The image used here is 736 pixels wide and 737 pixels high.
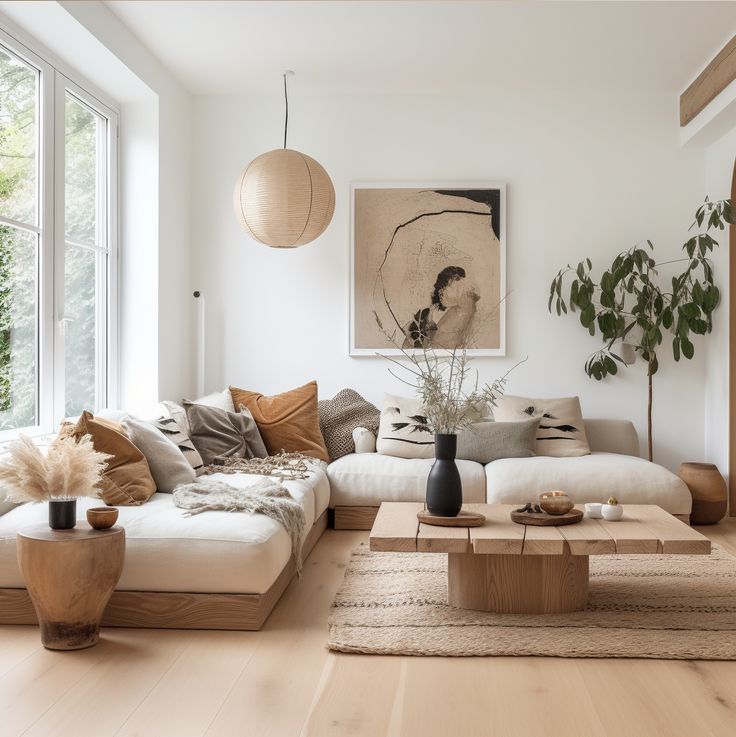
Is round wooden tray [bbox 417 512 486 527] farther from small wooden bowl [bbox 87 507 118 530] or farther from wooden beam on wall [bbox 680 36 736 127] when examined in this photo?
wooden beam on wall [bbox 680 36 736 127]

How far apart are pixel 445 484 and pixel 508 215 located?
2.97 metres

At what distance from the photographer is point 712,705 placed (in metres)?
2.40

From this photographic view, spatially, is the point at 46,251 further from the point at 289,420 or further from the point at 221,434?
the point at 289,420

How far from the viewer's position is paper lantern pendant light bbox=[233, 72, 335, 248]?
5145mm

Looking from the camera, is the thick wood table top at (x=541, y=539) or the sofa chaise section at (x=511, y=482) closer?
the thick wood table top at (x=541, y=539)

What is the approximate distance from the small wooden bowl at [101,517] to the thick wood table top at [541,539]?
903mm

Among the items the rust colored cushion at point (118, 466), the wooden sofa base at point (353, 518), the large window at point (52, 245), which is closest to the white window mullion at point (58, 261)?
the large window at point (52, 245)

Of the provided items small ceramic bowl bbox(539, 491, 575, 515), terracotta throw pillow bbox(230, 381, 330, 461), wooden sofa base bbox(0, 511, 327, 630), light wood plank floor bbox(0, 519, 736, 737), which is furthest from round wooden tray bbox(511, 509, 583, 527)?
terracotta throw pillow bbox(230, 381, 330, 461)

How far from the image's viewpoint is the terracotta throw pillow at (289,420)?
Answer: 5.17 m

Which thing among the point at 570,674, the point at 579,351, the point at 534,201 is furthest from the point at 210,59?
the point at 570,674

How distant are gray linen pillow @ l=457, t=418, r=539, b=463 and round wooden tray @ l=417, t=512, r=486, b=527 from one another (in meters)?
1.80

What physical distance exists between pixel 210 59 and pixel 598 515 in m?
3.57

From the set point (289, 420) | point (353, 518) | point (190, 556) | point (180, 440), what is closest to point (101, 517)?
point (190, 556)

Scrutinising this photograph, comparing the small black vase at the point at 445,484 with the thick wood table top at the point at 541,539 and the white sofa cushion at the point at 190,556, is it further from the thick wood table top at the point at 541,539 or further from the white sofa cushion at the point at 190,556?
the white sofa cushion at the point at 190,556
